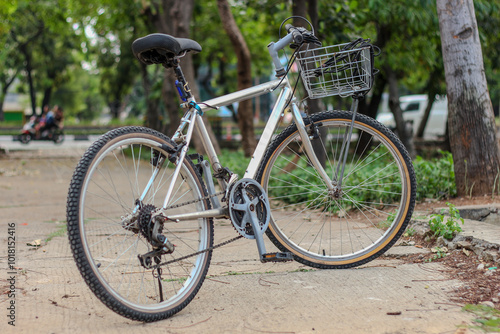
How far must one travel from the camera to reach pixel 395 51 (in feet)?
39.5

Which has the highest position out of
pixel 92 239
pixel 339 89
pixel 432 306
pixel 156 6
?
pixel 156 6

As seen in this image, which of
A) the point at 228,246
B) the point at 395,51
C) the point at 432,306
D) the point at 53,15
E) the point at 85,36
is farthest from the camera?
the point at 85,36

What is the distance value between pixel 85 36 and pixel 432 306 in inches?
679

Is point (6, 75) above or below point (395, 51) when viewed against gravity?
above

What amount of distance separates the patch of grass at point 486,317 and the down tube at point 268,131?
1322 mm

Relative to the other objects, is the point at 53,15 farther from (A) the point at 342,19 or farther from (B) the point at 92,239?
(B) the point at 92,239

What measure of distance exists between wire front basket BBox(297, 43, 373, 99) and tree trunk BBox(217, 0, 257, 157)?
679cm

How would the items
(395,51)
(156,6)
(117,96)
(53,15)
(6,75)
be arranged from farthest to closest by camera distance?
(6,75) < (117,96) < (53,15) < (156,6) < (395,51)

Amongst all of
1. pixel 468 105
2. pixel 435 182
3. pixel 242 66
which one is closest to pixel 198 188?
pixel 468 105

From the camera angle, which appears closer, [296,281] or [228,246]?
[296,281]

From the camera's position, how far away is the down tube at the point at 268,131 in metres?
3.25

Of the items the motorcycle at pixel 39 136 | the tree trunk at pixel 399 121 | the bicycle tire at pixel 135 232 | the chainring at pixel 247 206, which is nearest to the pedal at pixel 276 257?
the chainring at pixel 247 206

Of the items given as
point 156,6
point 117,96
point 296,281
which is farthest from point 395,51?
point 117,96

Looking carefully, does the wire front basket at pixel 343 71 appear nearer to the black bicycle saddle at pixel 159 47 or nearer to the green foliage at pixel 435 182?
the black bicycle saddle at pixel 159 47
